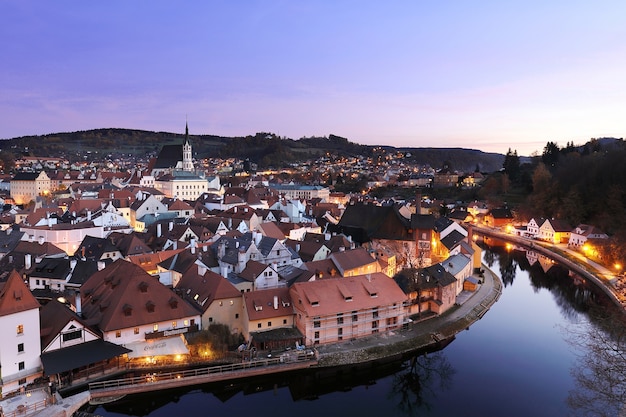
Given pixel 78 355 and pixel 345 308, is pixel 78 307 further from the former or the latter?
pixel 345 308

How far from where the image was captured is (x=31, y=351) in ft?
A: 59.1

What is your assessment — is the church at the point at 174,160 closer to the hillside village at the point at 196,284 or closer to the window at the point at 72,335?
the hillside village at the point at 196,284

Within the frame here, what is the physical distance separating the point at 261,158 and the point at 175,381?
142 m

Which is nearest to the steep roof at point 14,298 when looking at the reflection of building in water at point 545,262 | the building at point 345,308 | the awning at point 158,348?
the awning at point 158,348

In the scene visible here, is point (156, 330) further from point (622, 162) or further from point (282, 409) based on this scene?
point (622, 162)

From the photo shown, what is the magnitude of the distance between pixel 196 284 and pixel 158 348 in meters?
4.34

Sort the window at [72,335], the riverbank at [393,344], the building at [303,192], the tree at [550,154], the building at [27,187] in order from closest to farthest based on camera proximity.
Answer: the riverbank at [393,344] < the window at [72,335] < the building at [27,187] < the building at [303,192] < the tree at [550,154]

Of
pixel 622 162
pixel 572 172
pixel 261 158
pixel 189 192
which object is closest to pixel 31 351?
pixel 189 192

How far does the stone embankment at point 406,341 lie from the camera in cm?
2120

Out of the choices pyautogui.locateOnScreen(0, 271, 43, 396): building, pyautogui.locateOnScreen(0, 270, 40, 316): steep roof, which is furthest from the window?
pyautogui.locateOnScreen(0, 270, 40, 316): steep roof

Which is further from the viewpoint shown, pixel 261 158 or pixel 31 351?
pixel 261 158

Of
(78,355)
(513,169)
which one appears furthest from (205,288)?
(513,169)

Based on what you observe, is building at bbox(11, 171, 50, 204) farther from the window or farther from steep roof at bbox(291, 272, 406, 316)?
steep roof at bbox(291, 272, 406, 316)

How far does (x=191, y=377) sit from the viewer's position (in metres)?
19.1
